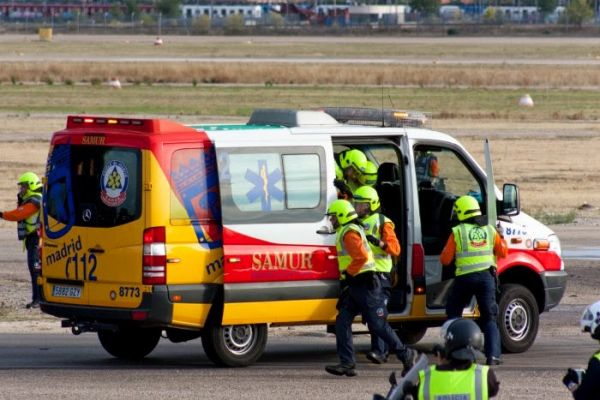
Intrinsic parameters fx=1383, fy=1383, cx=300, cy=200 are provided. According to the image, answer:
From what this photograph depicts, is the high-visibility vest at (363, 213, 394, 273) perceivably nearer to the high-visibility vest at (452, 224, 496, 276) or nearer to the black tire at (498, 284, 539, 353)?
the high-visibility vest at (452, 224, 496, 276)

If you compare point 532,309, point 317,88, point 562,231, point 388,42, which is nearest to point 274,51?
point 388,42

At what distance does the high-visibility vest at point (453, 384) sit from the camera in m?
6.42

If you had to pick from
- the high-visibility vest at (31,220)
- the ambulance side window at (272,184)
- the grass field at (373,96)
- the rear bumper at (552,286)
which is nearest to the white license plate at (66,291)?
the ambulance side window at (272,184)

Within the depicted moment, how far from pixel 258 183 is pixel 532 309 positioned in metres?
3.13

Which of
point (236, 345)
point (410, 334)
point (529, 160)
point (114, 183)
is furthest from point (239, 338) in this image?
point (529, 160)

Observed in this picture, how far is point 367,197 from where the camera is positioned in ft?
38.6

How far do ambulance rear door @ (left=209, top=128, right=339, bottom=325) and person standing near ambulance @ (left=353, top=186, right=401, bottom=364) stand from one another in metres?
0.43

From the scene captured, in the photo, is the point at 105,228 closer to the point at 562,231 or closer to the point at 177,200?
the point at 177,200

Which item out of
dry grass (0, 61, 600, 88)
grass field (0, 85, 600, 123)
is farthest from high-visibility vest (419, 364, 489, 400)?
dry grass (0, 61, 600, 88)

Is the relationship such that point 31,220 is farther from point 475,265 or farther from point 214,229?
point 475,265

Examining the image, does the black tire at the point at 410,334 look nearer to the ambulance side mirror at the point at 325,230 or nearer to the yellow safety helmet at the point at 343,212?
the ambulance side mirror at the point at 325,230

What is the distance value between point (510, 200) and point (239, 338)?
2.83 m

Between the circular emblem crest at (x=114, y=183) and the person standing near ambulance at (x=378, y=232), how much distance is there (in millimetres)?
1964

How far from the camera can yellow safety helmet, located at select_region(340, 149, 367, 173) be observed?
40.9 feet
